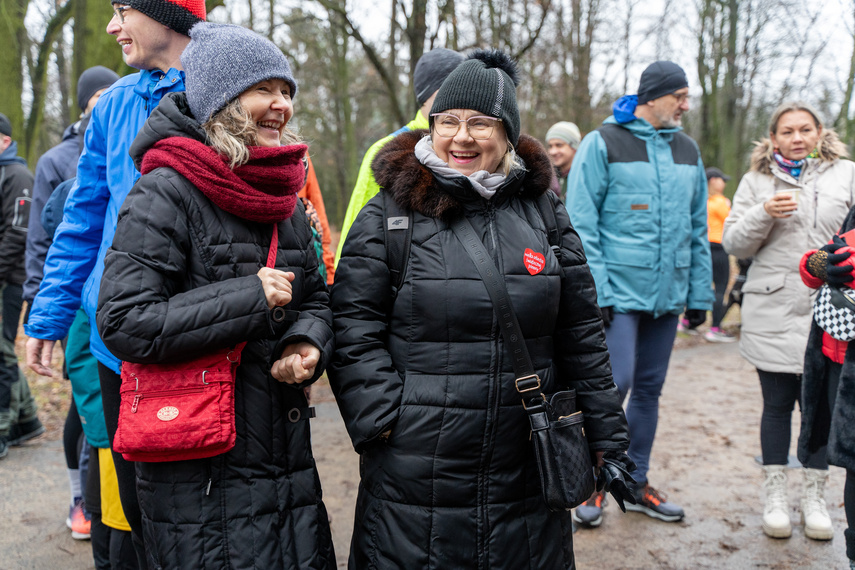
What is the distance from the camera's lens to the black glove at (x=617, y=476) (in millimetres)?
2365

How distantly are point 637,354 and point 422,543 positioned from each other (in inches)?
91.6

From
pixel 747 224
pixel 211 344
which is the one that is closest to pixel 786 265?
pixel 747 224

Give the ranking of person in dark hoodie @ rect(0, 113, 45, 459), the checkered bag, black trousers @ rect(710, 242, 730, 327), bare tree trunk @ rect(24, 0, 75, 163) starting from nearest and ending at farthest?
the checkered bag < person in dark hoodie @ rect(0, 113, 45, 459) < black trousers @ rect(710, 242, 730, 327) < bare tree trunk @ rect(24, 0, 75, 163)

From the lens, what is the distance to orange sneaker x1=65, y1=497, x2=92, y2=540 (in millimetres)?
3797

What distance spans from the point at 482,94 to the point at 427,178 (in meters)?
0.36

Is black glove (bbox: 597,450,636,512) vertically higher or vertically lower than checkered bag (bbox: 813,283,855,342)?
lower

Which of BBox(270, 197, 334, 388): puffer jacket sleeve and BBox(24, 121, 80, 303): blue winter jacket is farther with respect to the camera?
BBox(24, 121, 80, 303): blue winter jacket

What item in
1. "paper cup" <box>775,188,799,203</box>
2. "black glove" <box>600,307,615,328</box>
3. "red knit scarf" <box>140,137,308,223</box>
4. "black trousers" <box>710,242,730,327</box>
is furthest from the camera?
"black trousers" <box>710,242,730,327</box>

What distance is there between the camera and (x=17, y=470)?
4.86 m

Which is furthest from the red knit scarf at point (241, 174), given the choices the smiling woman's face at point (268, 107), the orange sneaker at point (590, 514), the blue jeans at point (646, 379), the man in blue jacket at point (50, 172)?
the orange sneaker at point (590, 514)

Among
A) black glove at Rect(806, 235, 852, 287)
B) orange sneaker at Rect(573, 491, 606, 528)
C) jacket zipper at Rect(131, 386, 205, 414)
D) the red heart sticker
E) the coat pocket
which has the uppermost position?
the red heart sticker

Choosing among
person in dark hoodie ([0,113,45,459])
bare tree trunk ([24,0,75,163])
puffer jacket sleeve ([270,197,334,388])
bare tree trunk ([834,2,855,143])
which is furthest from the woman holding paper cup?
bare tree trunk ([834,2,855,143])

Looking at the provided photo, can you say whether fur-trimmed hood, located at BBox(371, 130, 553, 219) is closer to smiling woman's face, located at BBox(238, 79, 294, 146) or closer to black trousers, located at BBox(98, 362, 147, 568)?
smiling woman's face, located at BBox(238, 79, 294, 146)

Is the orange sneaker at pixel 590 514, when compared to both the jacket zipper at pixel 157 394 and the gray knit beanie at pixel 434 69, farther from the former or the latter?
the jacket zipper at pixel 157 394
